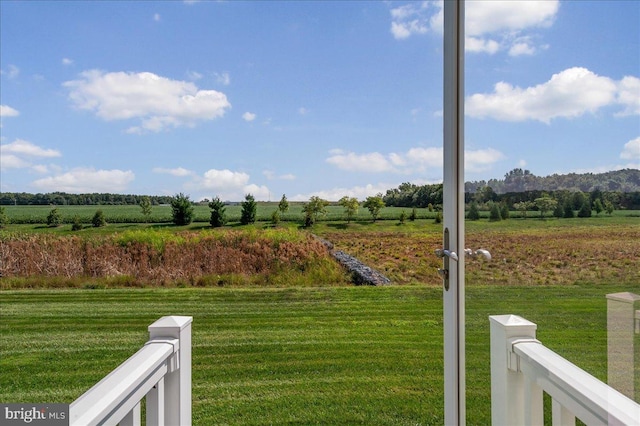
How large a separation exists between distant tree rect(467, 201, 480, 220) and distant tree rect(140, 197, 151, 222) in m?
1.71

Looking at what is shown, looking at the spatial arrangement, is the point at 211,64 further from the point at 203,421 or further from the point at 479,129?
the point at 203,421

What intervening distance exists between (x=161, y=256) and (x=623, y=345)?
215cm

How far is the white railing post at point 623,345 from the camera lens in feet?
2.05

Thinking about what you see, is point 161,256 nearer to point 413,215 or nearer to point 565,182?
point 413,215

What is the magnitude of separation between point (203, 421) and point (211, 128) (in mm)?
1493

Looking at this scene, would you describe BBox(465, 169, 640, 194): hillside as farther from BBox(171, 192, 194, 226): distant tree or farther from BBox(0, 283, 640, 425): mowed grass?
BBox(171, 192, 194, 226): distant tree

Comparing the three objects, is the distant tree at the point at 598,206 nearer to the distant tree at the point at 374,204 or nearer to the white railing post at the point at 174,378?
the white railing post at the point at 174,378

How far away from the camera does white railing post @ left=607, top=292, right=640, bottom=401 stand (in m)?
0.62

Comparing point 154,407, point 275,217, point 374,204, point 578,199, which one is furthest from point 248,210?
point 578,199

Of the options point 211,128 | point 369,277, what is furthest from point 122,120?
point 369,277

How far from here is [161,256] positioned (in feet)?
7.58

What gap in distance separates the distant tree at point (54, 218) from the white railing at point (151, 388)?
160 centimetres

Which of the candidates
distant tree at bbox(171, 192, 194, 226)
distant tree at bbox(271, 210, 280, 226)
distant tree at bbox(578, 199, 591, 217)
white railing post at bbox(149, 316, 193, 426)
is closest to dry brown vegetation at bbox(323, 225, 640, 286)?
distant tree at bbox(578, 199, 591, 217)

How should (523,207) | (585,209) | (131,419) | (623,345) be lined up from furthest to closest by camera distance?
1. (523,207)
2. (585,209)
3. (131,419)
4. (623,345)
